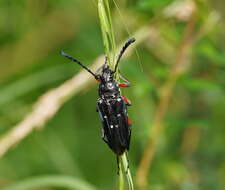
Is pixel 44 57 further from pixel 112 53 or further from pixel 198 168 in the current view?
pixel 112 53

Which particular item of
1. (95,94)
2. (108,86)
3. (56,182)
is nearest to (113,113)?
(108,86)

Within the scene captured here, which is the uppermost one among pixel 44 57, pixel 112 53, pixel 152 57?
pixel 44 57

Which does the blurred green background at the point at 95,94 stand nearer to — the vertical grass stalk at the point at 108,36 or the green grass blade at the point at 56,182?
the green grass blade at the point at 56,182

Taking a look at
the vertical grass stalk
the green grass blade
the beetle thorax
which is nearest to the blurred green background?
the beetle thorax

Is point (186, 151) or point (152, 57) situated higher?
point (152, 57)

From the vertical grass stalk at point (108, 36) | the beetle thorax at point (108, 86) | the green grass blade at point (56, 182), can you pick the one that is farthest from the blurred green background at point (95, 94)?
the vertical grass stalk at point (108, 36)

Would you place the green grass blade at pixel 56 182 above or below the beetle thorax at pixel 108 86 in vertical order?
below

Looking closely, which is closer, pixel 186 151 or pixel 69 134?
pixel 186 151

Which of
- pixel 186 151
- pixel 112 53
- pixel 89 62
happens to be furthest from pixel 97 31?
pixel 112 53
